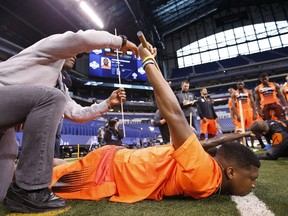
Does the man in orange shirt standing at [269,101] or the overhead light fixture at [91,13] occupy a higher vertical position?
the overhead light fixture at [91,13]

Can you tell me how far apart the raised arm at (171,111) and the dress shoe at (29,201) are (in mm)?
872

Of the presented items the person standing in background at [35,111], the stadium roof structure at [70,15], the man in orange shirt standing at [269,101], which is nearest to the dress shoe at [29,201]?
the person standing in background at [35,111]

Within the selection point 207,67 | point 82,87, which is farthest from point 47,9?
point 207,67

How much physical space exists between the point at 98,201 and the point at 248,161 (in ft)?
3.76

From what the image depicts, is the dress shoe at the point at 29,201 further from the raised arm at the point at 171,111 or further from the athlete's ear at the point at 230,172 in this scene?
the athlete's ear at the point at 230,172

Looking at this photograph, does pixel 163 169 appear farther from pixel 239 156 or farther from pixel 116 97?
pixel 116 97

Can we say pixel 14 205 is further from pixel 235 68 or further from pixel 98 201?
pixel 235 68

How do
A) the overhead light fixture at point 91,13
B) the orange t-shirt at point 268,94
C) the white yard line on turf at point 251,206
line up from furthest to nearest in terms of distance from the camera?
the overhead light fixture at point 91,13
the orange t-shirt at point 268,94
the white yard line on turf at point 251,206

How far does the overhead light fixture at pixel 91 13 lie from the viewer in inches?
643

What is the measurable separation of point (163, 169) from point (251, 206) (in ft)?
2.06

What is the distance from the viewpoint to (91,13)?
1736 centimetres

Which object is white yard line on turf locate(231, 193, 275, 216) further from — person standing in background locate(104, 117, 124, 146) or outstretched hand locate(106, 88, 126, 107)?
person standing in background locate(104, 117, 124, 146)

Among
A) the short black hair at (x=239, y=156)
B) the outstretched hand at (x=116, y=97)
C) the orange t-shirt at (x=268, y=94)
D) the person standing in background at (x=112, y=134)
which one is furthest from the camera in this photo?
the person standing in background at (x=112, y=134)

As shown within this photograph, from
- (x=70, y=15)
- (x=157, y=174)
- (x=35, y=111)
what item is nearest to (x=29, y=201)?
(x=35, y=111)
